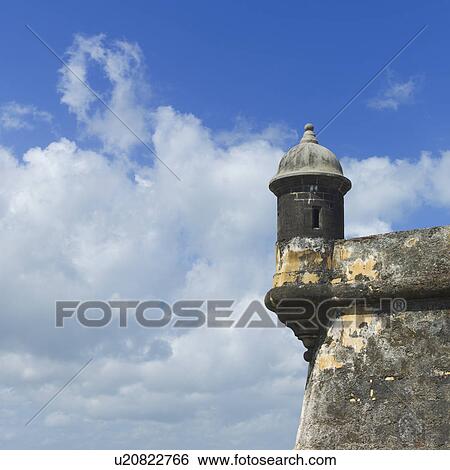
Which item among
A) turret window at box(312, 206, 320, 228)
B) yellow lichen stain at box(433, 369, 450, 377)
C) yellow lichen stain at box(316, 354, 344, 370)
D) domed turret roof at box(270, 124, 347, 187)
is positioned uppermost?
domed turret roof at box(270, 124, 347, 187)

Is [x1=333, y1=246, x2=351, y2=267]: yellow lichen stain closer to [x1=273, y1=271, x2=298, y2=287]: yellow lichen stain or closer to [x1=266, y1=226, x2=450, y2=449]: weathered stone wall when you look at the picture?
[x1=266, y1=226, x2=450, y2=449]: weathered stone wall

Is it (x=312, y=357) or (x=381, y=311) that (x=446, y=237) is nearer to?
(x=381, y=311)

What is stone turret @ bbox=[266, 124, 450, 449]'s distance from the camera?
9.84 meters

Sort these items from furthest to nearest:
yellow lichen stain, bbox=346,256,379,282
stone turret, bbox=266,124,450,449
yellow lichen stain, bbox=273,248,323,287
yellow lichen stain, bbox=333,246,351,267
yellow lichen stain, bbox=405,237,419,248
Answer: yellow lichen stain, bbox=273,248,323,287
yellow lichen stain, bbox=333,246,351,267
yellow lichen stain, bbox=346,256,379,282
yellow lichen stain, bbox=405,237,419,248
stone turret, bbox=266,124,450,449

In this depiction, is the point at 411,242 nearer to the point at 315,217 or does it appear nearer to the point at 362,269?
the point at 362,269

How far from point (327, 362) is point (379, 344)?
74 cm

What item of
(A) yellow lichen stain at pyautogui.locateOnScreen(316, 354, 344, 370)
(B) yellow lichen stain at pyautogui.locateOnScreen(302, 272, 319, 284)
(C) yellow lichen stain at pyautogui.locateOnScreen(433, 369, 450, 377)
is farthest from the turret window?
(C) yellow lichen stain at pyautogui.locateOnScreen(433, 369, 450, 377)

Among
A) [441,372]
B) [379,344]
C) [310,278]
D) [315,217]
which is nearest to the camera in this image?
[441,372]

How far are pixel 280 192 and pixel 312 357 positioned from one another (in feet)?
7.55

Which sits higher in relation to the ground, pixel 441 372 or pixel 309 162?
pixel 309 162

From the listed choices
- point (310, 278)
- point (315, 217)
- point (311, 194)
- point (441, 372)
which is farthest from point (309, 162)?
point (441, 372)

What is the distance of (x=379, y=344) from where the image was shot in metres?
10.3

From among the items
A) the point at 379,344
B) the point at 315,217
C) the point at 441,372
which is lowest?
the point at 441,372

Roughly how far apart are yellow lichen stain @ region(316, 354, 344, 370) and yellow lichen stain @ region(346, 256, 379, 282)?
1.02 meters
